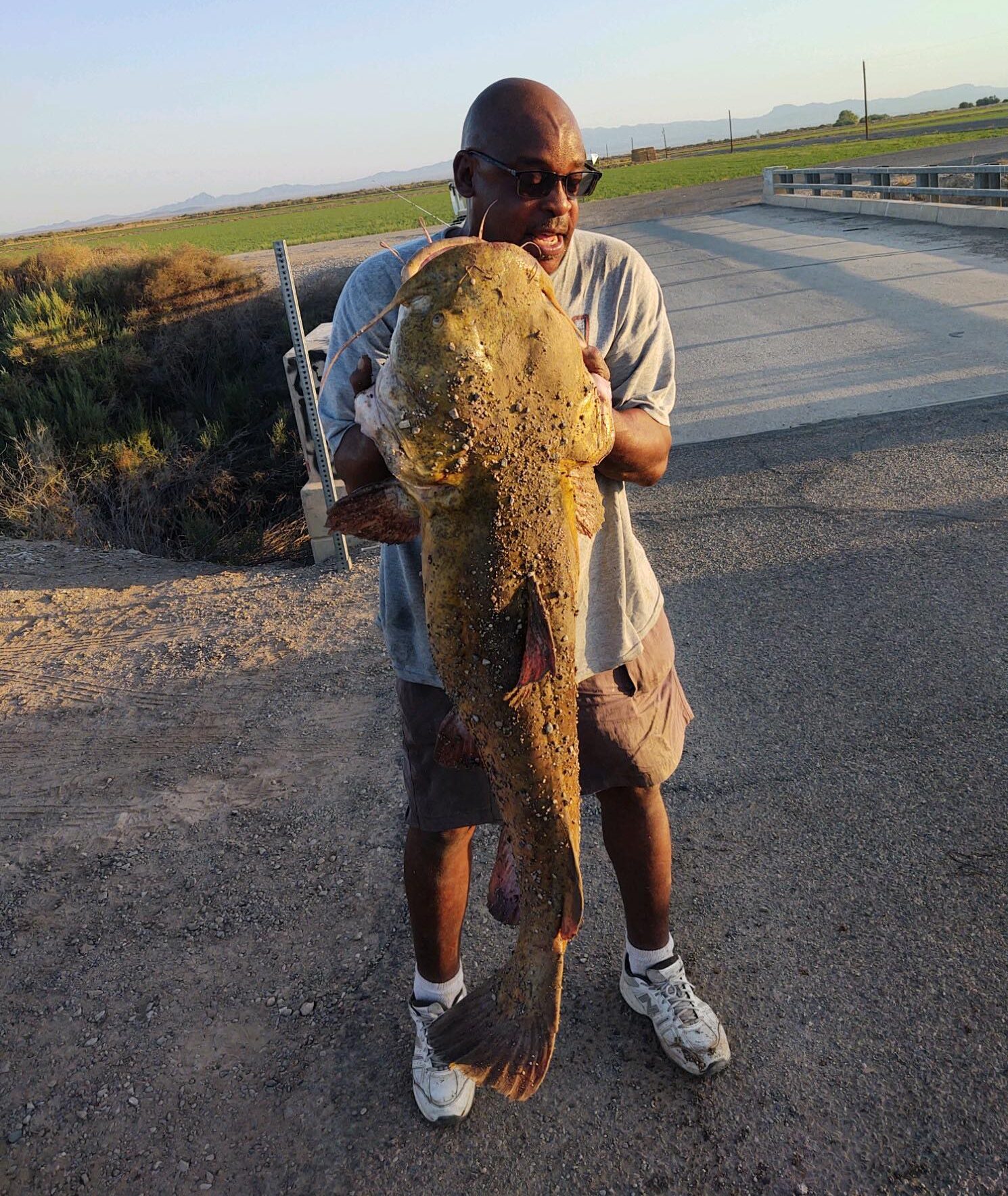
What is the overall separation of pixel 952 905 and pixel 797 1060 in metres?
0.92

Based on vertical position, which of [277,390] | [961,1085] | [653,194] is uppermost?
[653,194]

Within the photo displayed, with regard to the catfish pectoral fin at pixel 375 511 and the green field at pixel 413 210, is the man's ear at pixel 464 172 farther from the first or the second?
the green field at pixel 413 210

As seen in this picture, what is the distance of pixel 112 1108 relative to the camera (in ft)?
9.24

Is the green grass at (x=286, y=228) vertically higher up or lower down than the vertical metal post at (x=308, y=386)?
higher up

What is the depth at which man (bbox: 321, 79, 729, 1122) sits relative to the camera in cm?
216

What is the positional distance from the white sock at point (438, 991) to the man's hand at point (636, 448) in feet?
5.43

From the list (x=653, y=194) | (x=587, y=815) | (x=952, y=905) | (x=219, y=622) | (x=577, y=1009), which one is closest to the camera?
(x=577, y=1009)

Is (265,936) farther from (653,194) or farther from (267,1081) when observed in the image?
(653,194)

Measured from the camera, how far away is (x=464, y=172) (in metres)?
2.23

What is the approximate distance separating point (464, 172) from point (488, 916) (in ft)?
8.53

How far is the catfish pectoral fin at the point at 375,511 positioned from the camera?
184 centimetres

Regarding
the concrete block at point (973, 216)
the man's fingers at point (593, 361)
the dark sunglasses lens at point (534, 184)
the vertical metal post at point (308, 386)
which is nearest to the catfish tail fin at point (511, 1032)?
the man's fingers at point (593, 361)

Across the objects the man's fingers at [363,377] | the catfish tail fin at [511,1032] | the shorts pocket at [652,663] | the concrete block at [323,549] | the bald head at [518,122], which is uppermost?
the bald head at [518,122]

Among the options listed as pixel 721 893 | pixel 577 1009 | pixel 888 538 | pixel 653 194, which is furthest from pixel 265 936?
pixel 653 194
